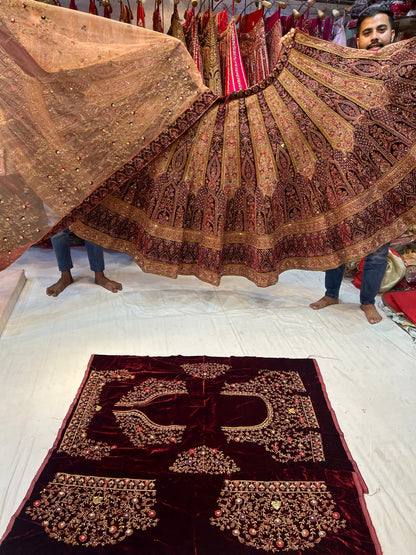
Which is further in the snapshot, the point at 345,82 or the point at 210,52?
the point at 210,52

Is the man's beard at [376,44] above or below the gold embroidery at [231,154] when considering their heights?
above

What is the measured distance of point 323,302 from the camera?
2617mm

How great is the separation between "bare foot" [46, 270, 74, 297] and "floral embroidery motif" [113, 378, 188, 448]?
114 cm

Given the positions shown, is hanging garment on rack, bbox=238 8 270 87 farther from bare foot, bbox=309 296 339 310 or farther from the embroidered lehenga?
bare foot, bbox=309 296 339 310

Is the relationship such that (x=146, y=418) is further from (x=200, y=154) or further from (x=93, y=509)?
(x=200, y=154)

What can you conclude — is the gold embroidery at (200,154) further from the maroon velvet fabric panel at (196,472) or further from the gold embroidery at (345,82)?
the maroon velvet fabric panel at (196,472)

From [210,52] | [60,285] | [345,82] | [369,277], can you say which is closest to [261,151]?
[345,82]

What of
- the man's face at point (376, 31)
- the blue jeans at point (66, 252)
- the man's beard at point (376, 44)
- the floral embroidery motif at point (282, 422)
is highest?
the man's face at point (376, 31)

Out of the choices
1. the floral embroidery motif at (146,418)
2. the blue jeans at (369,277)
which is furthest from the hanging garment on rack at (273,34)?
the floral embroidery motif at (146,418)

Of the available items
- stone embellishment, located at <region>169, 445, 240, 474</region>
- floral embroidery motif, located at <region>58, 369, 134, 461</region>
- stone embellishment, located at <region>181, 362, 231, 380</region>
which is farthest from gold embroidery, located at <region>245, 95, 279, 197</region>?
stone embellishment, located at <region>169, 445, 240, 474</region>

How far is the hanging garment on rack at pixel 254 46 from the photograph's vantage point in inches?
110

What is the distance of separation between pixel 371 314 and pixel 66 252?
78.8 inches

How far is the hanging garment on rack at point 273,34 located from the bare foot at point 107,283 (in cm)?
191

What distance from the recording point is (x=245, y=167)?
2.10 metres
